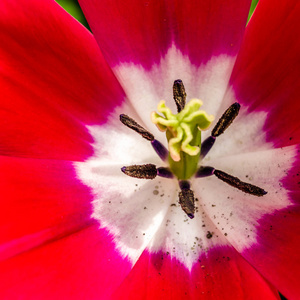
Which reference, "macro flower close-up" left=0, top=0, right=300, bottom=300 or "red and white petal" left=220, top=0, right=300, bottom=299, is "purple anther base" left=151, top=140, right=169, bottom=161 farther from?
"red and white petal" left=220, top=0, right=300, bottom=299

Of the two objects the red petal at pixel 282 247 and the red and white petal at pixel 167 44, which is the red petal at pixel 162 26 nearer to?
the red and white petal at pixel 167 44

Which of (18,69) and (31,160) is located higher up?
(18,69)

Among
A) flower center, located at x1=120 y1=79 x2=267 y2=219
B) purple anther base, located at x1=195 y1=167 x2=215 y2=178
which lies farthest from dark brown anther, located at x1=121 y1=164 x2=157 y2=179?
purple anther base, located at x1=195 y1=167 x2=215 y2=178

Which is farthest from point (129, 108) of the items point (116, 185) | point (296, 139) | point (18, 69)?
point (296, 139)

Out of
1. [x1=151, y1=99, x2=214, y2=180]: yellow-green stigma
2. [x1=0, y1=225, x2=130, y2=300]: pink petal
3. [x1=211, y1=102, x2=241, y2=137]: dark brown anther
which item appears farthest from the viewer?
[x1=211, y1=102, x2=241, y2=137]: dark brown anther

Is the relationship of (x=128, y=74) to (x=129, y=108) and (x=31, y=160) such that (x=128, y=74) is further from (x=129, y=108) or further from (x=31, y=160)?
(x=31, y=160)

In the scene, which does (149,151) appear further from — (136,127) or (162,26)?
(162,26)

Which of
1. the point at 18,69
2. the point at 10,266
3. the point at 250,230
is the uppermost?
the point at 18,69

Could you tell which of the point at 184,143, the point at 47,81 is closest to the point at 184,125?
the point at 184,143
